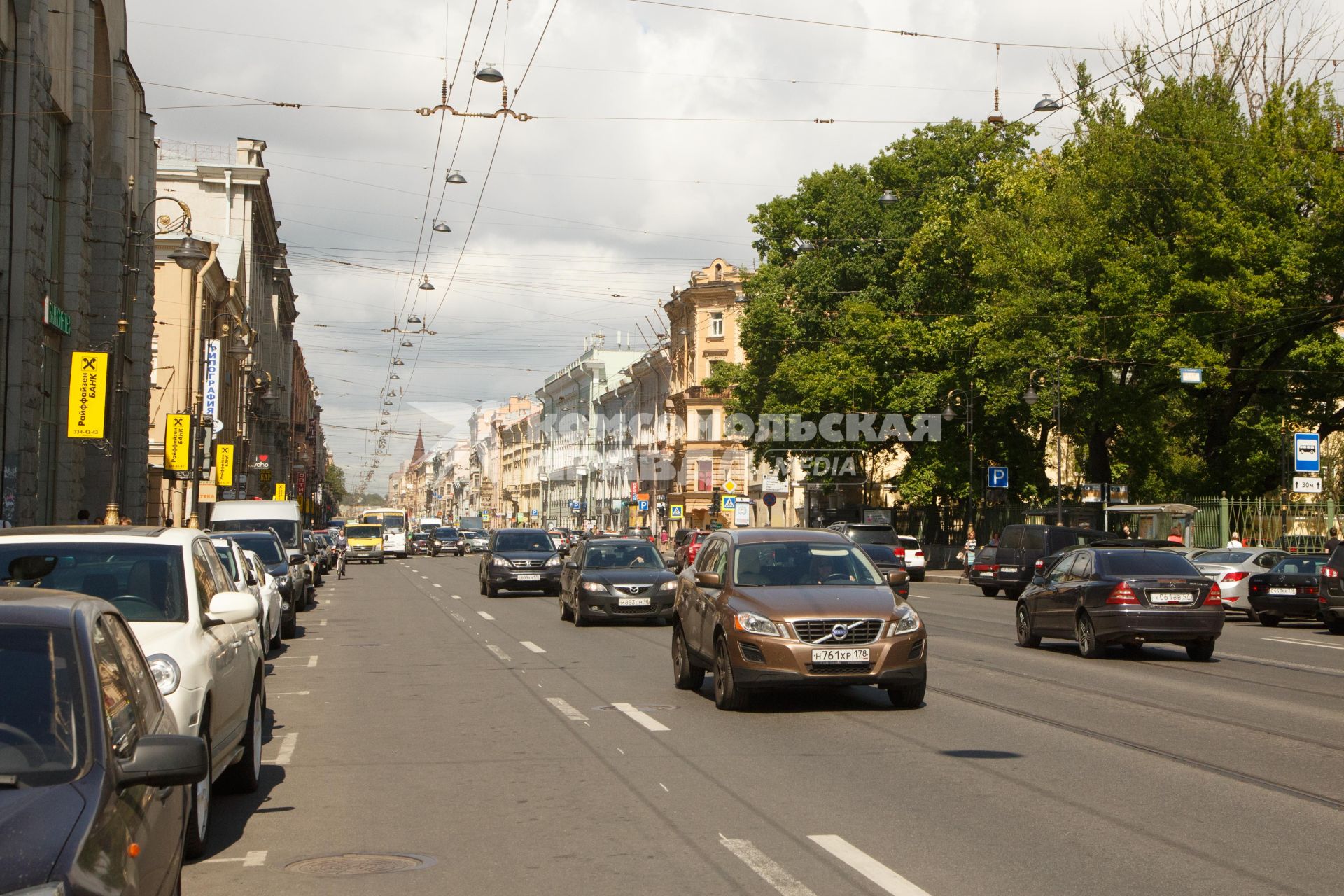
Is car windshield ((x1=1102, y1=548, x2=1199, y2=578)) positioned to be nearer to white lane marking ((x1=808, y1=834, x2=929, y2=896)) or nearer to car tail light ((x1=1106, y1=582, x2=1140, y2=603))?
car tail light ((x1=1106, y1=582, x2=1140, y2=603))

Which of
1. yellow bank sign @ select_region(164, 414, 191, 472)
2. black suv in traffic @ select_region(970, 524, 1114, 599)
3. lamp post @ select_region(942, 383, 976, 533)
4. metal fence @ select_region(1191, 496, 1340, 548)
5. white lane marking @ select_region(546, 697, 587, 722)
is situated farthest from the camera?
lamp post @ select_region(942, 383, 976, 533)

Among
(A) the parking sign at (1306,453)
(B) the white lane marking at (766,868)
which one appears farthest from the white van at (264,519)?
(B) the white lane marking at (766,868)

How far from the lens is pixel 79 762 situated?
405cm

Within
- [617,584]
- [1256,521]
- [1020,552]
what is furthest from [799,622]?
[1256,521]

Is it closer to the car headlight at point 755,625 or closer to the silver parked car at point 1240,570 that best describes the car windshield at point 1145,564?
the car headlight at point 755,625

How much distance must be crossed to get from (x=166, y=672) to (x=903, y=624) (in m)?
7.14

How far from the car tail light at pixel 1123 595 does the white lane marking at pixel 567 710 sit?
320 inches

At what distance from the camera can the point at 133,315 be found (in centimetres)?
→ 4428

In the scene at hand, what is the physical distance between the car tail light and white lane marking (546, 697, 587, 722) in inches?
320

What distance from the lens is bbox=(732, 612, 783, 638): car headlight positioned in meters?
12.5

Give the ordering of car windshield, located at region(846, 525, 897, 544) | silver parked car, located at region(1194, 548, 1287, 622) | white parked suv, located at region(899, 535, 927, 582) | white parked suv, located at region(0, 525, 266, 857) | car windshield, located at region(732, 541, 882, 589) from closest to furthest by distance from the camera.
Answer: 1. white parked suv, located at region(0, 525, 266, 857)
2. car windshield, located at region(732, 541, 882, 589)
3. silver parked car, located at region(1194, 548, 1287, 622)
4. car windshield, located at region(846, 525, 897, 544)
5. white parked suv, located at region(899, 535, 927, 582)

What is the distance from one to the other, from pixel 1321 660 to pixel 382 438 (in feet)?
451

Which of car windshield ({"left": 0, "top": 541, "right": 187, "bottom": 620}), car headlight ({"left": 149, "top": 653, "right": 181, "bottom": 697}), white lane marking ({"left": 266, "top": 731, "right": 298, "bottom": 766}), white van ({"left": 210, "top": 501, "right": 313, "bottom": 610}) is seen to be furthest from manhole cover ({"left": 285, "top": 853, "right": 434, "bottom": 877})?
white van ({"left": 210, "top": 501, "right": 313, "bottom": 610})

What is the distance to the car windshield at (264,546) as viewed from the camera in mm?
25344
